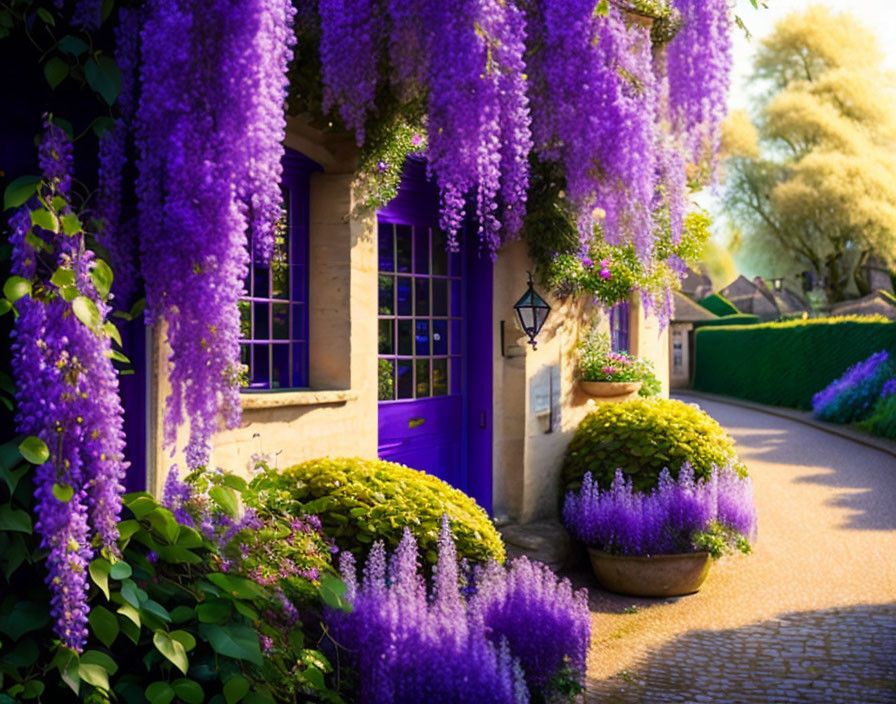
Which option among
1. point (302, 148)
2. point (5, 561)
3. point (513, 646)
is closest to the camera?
point (5, 561)

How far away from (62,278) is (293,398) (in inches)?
105

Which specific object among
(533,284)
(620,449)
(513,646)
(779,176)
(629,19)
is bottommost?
(513,646)

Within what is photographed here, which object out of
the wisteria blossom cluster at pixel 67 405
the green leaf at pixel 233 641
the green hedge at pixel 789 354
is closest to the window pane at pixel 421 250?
the green leaf at pixel 233 641

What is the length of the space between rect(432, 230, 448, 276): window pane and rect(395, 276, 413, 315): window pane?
382 millimetres

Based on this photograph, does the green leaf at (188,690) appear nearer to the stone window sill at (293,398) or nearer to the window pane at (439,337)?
the stone window sill at (293,398)

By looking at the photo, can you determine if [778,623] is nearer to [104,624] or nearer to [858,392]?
[104,624]

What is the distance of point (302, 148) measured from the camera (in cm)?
588

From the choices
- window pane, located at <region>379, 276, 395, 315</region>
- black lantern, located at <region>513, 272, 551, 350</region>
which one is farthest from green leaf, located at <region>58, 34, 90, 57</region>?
black lantern, located at <region>513, 272, 551, 350</region>

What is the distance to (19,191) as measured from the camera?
3.16 m

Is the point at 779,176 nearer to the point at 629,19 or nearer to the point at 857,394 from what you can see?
the point at 857,394

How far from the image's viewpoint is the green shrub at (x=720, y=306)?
37.8 m

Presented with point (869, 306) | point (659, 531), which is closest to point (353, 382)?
point (659, 531)

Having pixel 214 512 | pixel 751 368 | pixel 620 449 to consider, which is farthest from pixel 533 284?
pixel 751 368

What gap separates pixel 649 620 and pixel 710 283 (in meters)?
42.3
